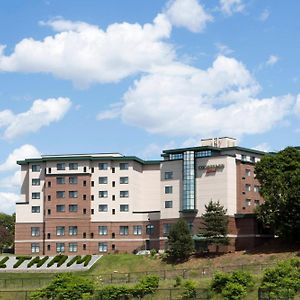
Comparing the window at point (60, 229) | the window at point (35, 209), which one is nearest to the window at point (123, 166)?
the window at point (60, 229)

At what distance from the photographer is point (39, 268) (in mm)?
111688

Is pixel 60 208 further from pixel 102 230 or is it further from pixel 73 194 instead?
pixel 102 230

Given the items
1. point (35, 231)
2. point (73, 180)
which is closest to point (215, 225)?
point (73, 180)

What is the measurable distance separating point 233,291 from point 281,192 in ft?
111

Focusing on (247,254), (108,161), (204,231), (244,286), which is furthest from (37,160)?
(244,286)

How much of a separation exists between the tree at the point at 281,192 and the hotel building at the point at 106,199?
41.8 feet

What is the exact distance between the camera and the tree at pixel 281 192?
316ft

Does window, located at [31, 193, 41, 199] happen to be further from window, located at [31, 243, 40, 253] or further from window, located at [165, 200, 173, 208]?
window, located at [165, 200, 173, 208]

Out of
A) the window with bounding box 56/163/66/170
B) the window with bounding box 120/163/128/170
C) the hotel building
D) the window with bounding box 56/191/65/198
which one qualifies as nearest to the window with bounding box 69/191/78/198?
the hotel building

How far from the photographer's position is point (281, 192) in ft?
322

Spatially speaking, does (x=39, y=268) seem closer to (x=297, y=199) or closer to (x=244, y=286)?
(x=297, y=199)

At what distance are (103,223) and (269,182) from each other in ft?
113

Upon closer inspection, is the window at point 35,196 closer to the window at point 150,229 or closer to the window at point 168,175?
the window at point 150,229

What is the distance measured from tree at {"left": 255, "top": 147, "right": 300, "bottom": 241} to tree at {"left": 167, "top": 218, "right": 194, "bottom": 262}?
11.0m
